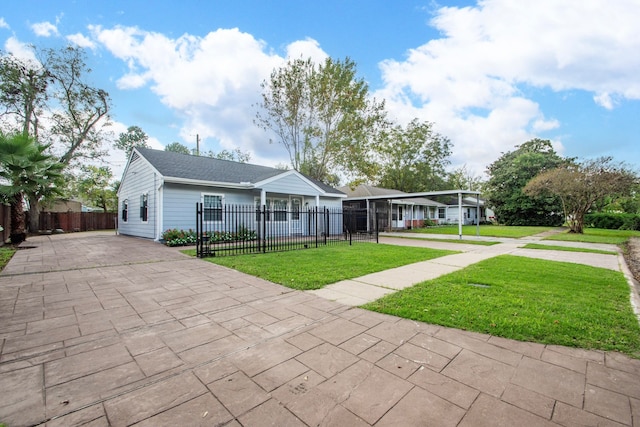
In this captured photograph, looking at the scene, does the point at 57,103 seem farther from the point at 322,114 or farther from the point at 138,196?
the point at 322,114

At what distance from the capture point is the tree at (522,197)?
29219mm

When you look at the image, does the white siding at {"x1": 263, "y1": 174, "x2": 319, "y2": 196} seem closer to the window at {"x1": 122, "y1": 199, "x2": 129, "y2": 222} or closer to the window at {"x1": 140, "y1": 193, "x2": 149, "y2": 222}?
the window at {"x1": 140, "y1": 193, "x2": 149, "y2": 222}

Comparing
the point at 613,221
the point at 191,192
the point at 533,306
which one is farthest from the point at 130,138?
the point at 613,221

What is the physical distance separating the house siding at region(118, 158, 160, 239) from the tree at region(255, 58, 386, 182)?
8.67 meters

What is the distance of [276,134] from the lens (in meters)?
20.0

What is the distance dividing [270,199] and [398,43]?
31.9 feet

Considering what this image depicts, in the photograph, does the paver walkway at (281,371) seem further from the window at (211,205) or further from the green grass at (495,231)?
the green grass at (495,231)

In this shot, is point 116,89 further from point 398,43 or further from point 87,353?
point 87,353

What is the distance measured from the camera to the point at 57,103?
18.8m

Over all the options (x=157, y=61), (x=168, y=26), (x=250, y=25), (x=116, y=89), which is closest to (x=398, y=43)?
(x=250, y=25)

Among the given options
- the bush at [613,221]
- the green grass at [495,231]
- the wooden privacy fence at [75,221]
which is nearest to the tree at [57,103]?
the wooden privacy fence at [75,221]

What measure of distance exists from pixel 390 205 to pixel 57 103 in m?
25.7

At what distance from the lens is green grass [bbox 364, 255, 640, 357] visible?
2926 millimetres

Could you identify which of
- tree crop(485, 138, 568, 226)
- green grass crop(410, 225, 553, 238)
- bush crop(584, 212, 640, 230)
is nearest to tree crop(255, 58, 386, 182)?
green grass crop(410, 225, 553, 238)
